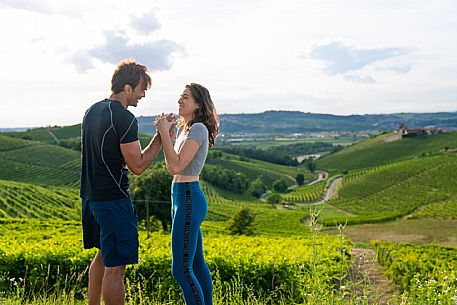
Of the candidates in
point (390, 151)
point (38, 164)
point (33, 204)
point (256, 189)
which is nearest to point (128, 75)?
point (33, 204)

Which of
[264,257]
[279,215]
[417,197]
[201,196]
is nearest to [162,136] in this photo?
[201,196]

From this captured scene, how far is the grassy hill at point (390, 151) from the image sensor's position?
112 m

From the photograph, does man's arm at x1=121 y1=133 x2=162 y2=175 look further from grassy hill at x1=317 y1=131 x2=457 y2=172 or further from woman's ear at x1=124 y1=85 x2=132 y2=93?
grassy hill at x1=317 y1=131 x2=457 y2=172

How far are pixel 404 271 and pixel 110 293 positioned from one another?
10886 millimetres

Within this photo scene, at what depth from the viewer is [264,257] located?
29.3 ft

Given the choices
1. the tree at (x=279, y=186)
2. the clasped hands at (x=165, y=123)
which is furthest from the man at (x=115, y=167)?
the tree at (x=279, y=186)

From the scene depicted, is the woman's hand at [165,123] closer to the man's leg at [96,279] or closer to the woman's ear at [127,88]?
the woman's ear at [127,88]

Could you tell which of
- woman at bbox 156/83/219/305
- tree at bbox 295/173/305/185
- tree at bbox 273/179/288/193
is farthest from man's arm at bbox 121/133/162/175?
tree at bbox 295/173/305/185

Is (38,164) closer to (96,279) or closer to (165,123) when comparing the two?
(96,279)

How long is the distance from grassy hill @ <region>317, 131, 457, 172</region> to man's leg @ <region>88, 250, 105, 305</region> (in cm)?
11211

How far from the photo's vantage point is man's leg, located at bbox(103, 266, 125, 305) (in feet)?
11.7

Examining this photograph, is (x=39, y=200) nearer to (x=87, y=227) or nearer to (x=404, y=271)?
(x=404, y=271)

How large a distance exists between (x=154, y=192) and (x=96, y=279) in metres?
23.5

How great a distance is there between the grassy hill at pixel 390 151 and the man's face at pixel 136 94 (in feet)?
368
